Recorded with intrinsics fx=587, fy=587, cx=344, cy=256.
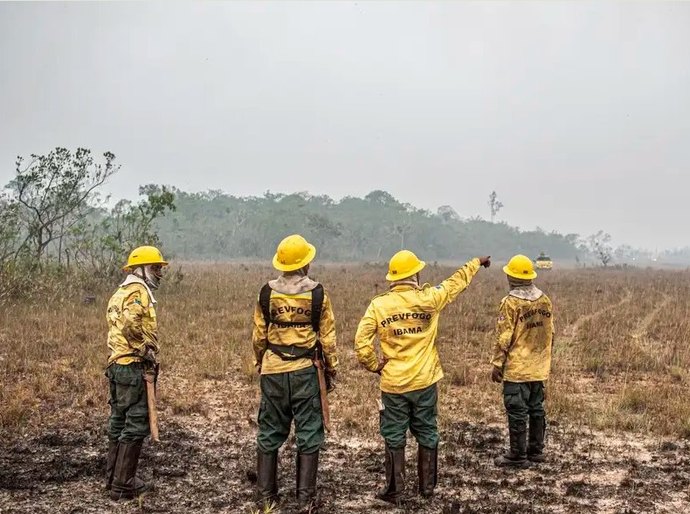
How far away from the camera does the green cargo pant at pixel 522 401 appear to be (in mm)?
5242

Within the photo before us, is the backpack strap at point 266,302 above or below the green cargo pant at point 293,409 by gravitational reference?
above

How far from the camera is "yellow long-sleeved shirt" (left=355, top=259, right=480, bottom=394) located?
4.44m

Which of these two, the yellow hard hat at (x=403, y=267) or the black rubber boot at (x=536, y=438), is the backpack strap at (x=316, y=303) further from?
the black rubber boot at (x=536, y=438)

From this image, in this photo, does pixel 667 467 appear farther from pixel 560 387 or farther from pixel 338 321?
pixel 338 321

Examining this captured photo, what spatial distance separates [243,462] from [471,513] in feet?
7.03

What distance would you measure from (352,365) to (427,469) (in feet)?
15.5

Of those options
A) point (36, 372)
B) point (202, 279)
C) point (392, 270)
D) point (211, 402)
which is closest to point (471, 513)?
point (392, 270)

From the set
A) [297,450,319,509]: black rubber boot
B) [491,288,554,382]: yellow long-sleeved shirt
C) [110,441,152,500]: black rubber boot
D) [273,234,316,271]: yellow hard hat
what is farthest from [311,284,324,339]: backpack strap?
[491,288,554,382]: yellow long-sleeved shirt

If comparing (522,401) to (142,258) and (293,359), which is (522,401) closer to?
(293,359)

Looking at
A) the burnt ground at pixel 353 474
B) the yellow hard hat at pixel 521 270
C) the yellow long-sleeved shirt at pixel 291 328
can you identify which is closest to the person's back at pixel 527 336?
the yellow hard hat at pixel 521 270

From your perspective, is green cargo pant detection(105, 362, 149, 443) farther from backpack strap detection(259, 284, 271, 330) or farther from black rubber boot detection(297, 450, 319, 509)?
black rubber boot detection(297, 450, 319, 509)

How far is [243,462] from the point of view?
5.35 metres

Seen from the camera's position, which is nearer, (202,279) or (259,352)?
(259,352)

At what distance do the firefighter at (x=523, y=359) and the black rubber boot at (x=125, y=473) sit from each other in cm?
308
